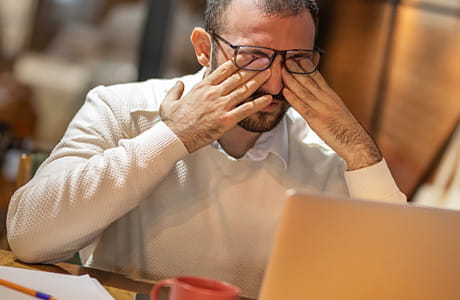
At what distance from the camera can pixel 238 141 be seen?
173 centimetres

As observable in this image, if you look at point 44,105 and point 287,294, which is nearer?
point 287,294

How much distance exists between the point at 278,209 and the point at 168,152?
0.37 m

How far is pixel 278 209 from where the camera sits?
1.68 meters

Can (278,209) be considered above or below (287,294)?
below

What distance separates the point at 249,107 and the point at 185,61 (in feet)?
7.08

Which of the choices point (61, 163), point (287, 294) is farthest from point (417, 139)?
point (287, 294)

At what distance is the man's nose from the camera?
5.26 feet

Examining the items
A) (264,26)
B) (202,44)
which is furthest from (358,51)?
(264,26)

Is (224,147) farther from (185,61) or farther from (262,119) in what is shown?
(185,61)

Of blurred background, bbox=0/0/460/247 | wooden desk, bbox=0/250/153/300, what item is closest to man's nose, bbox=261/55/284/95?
wooden desk, bbox=0/250/153/300

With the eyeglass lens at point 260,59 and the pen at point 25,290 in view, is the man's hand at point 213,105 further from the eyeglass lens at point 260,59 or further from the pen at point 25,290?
the pen at point 25,290

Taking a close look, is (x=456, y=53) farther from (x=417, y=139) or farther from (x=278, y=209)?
(x=278, y=209)

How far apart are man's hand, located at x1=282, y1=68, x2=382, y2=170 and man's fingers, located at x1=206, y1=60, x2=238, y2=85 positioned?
0.13 meters

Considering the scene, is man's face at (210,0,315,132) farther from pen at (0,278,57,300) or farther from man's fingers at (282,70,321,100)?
pen at (0,278,57,300)
